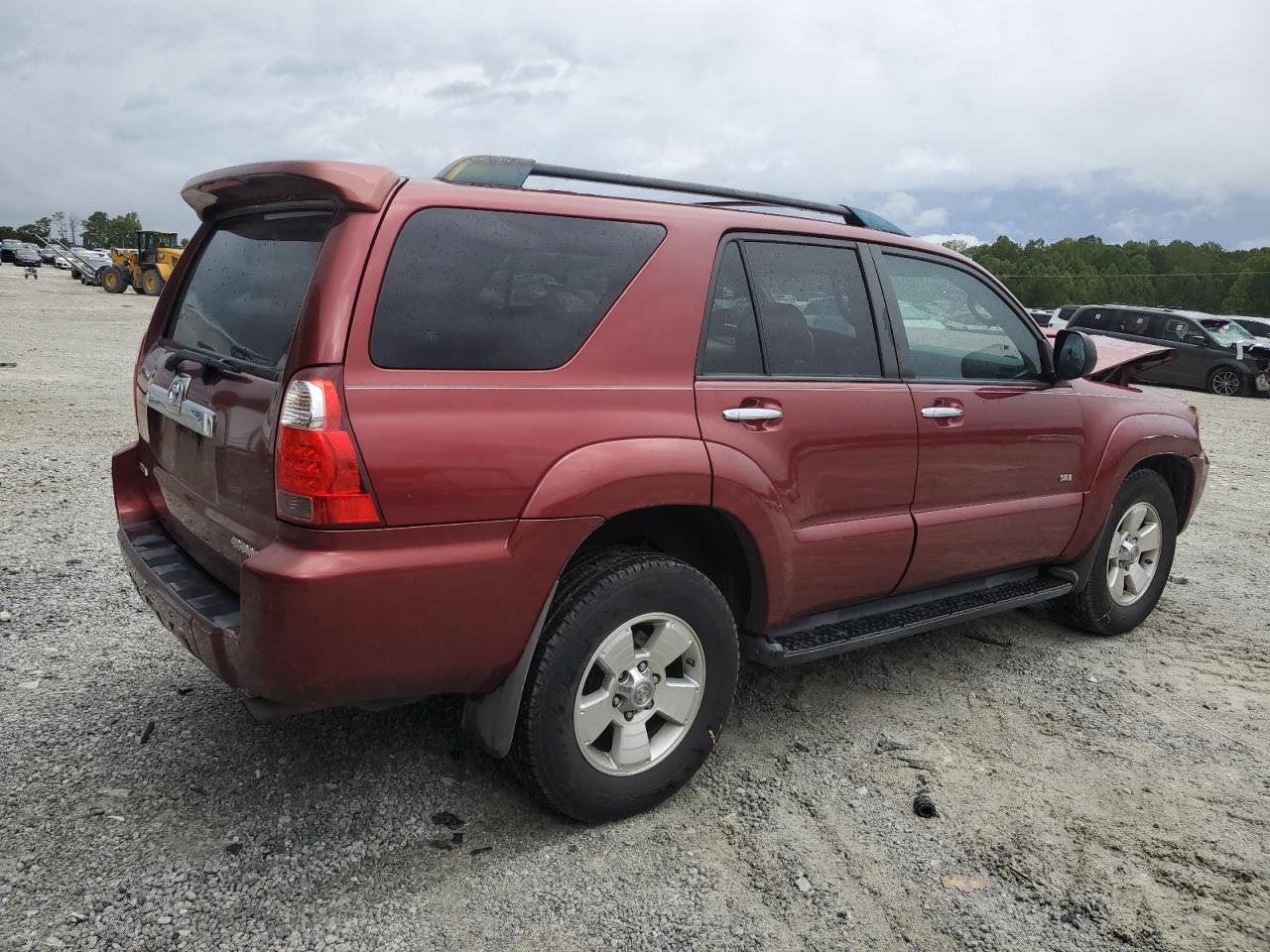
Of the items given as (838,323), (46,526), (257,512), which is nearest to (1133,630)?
(838,323)

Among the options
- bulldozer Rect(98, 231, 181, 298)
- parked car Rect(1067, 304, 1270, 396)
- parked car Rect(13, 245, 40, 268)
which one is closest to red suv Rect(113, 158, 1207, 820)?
parked car Rect(1067, 304, 1270, 396)

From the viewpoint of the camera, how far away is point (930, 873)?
9.29ft

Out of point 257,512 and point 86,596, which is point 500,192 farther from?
point 86,596

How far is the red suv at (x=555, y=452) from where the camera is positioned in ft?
8.10

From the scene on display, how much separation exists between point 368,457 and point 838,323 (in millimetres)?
1843

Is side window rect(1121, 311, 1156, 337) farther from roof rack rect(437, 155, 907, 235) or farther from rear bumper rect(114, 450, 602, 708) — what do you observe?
rear bumper rect(114, 450, 602, 708)

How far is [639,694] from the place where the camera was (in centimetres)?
295

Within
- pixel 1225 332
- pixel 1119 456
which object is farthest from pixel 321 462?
pixel 1225 332

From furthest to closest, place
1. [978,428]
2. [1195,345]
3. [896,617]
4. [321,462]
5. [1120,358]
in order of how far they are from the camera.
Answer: [1195,345] < [1120,358] < [978,428] < [896,617] < [321,462]

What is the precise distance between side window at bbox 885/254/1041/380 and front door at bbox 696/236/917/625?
201 mm

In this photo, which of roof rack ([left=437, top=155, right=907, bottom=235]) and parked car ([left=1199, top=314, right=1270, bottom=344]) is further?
parked car ([left=1199, top=314, right=1270, bottom=344])

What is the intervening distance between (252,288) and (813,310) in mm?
1839

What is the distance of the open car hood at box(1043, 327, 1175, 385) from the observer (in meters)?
4.52

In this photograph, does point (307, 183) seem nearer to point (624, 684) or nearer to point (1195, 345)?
point (624, 684)
